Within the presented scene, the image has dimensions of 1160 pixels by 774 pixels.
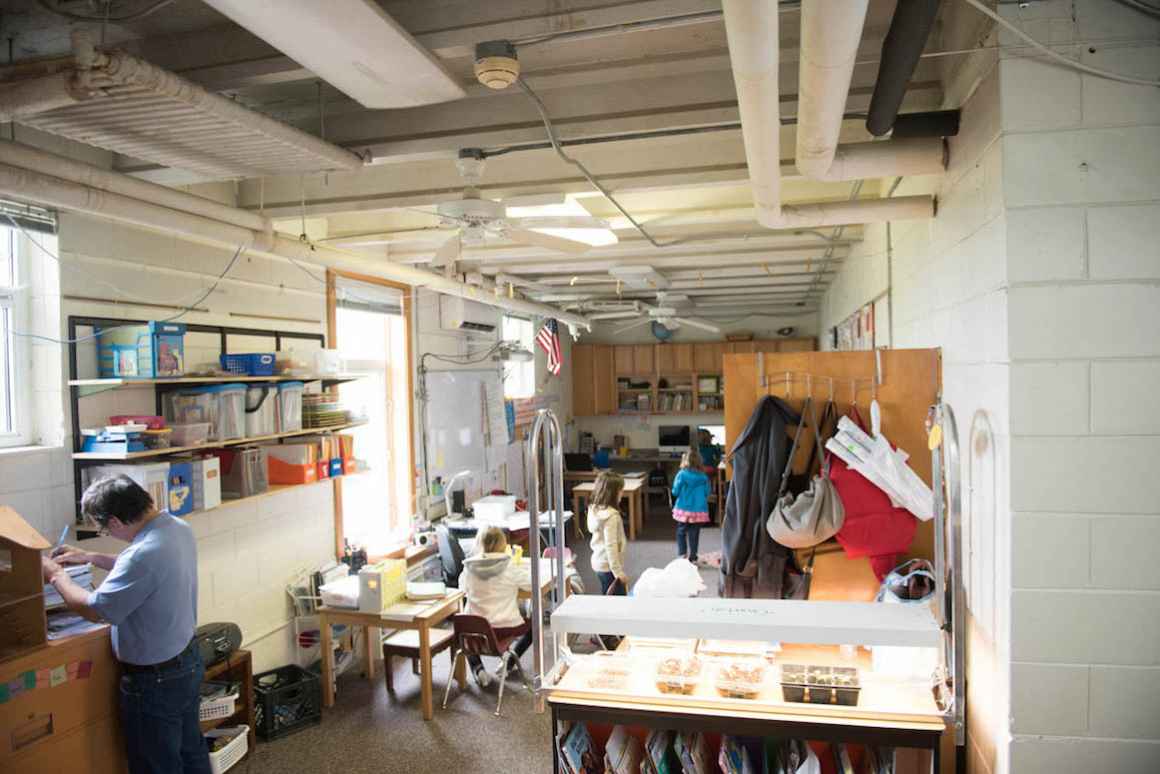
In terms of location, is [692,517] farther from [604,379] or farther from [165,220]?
[165,220]

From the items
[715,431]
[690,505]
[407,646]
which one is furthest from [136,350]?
[715,431]

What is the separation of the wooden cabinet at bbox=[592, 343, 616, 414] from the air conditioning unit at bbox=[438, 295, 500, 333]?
3795mm

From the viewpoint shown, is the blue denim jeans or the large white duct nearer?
the large white duct

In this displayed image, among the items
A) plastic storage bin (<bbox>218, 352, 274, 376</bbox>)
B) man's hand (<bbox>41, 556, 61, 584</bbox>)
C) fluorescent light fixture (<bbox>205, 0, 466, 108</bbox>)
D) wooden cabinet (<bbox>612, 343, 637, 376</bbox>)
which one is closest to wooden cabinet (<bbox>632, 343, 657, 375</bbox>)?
wooden cabinet (<bbox>612, 343, 637, 376</bbox>)

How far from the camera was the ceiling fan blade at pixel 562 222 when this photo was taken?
3.37 meters

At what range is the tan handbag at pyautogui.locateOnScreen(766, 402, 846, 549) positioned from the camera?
294 centimetres

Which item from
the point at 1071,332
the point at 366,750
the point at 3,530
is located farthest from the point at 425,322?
the point at 1071,332

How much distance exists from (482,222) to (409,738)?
2.96m

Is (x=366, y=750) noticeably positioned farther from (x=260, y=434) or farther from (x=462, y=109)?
(x=462, y=109)

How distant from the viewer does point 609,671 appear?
2605 millimetres

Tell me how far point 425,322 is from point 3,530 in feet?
13.3

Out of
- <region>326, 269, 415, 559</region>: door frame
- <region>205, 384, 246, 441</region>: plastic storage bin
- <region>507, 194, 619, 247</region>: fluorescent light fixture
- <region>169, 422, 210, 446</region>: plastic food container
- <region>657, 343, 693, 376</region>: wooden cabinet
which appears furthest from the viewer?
<region>657, 343, 693, 376</region>: wooden cabinet

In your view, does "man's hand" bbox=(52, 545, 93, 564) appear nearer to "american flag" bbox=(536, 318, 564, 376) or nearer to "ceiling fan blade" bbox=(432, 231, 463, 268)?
"ceiling fan blade" bbox=(432, 231, 463, 268)

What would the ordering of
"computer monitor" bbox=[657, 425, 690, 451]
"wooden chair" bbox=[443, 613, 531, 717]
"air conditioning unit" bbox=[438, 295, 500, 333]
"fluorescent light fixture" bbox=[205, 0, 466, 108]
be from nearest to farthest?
"fluorescent light fixture" bbox=[205, 0, 466, 108] → "wooden chair" bbox=[443, 613, 531, 717] → "air conditioning unit" bbox=[438, 295, 500, 333] → "computer monitor" bbox=[657, 425, 690, 451]
